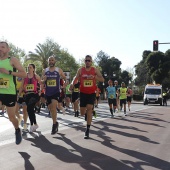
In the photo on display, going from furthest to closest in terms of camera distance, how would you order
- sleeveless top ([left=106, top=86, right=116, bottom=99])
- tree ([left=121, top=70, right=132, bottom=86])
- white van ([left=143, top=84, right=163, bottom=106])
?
tree ([left=121, top=70, right=132, bottom=86]), white van ([left=143, top=84, right=163, bottom=106]), sleeveless top ([left=106, top=86, right=116, bottom=99])

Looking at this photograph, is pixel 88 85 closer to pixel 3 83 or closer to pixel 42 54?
pixel 3 83

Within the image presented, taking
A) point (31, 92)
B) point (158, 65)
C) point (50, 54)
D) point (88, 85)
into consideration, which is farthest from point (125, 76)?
point (88, 85)

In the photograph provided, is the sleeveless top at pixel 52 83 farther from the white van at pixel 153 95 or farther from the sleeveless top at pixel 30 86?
the white van at pixel 153 95

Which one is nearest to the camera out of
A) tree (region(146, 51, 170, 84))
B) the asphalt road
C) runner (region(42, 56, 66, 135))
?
the asphalt road

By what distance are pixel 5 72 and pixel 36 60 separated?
48.7 meters

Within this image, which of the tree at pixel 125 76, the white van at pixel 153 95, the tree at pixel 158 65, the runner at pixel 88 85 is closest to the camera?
the runner at pixel 88 85

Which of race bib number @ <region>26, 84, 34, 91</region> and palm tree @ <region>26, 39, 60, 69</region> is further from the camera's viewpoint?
palm tree @ <region>26, 39, 60, 69</region>

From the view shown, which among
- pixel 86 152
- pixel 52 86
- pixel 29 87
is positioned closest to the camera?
pixel 86 152

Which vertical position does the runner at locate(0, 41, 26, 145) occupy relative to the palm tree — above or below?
below

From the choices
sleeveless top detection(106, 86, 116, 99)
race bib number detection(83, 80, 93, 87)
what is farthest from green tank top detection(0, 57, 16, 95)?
sleeveless top detection(106, 86, 116, 99)

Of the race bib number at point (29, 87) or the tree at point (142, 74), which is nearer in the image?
the race bib number at point (29, 87)

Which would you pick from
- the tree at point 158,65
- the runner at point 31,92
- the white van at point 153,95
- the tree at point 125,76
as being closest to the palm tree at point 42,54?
the white van at point 153,95

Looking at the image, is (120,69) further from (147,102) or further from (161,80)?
(147,102)

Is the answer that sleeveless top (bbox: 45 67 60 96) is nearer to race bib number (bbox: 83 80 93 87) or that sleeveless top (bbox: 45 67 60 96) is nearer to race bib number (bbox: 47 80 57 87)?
race bib number (bbox: 47 80 57 87)
